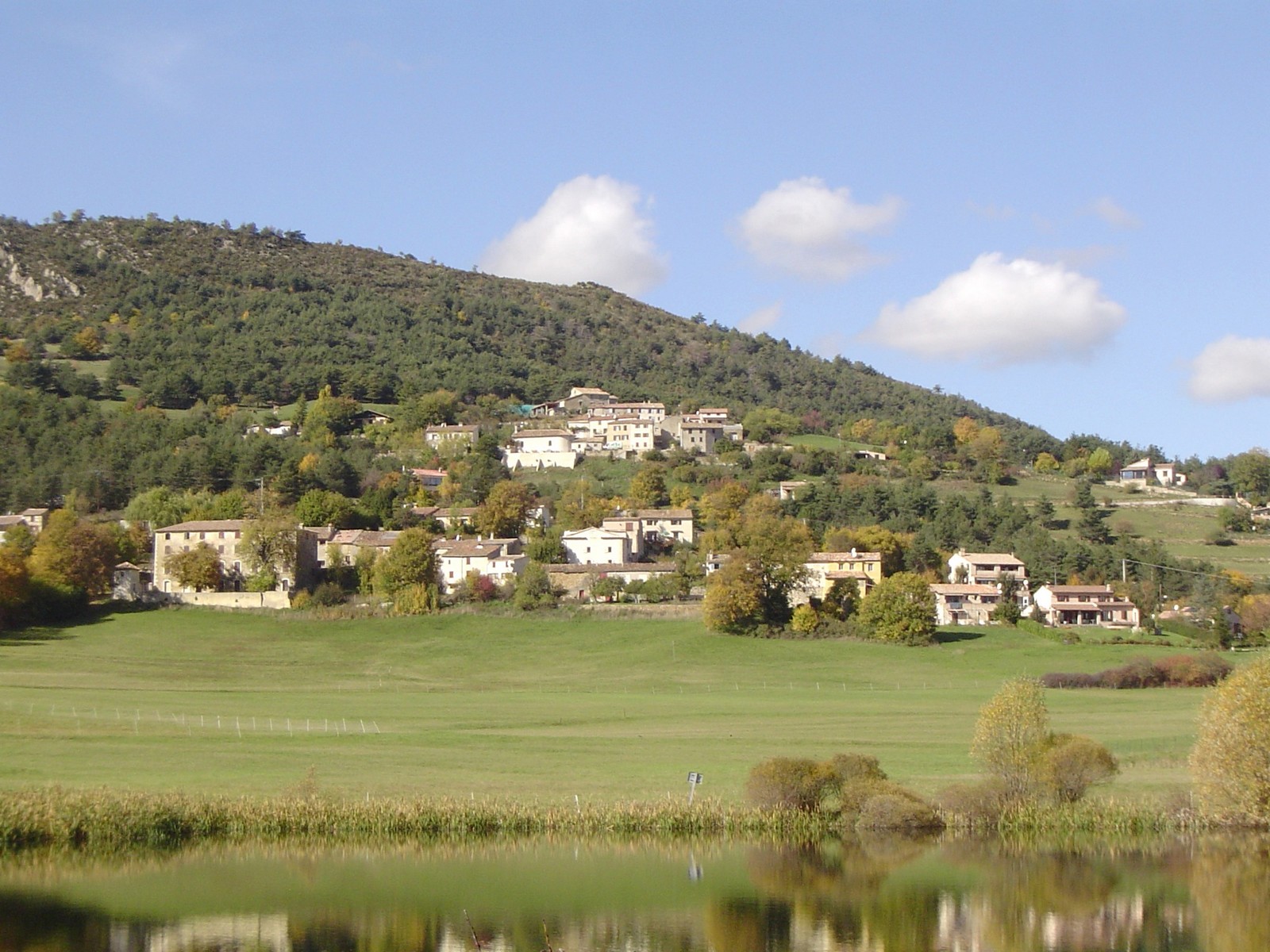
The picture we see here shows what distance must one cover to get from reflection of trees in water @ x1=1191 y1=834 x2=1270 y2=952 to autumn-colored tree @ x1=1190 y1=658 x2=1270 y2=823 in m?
0.89

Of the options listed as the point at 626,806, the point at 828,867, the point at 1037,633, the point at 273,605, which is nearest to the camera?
the point at 828,867

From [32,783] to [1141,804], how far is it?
2968cm

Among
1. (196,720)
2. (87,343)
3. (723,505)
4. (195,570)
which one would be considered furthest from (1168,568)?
(87,343)

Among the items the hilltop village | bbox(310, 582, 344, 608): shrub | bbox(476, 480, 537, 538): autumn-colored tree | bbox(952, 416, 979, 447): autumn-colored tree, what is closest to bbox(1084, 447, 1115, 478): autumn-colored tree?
bbox(952, 416, 979, 447): autumn-colored tree

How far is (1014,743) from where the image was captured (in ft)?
128

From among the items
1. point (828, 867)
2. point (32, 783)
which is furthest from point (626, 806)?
point (32, 783)

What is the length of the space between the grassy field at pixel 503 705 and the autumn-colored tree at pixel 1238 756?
117 inches

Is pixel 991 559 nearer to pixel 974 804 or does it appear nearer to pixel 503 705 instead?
pixel 503 705

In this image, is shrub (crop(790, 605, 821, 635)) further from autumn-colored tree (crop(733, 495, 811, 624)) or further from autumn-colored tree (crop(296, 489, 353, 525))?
autumn-colored tree (crop(296, 489, 353, 525))

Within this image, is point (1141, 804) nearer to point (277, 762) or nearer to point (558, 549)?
point (277, 762)

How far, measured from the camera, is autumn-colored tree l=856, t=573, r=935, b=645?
84125mm

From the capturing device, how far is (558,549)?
110m

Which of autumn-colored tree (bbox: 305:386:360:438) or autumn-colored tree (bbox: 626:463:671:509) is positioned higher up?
autumn-colored tree (bbox: 305:386:360:438)

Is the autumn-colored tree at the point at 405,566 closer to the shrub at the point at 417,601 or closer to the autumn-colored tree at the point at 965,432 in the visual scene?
the shrub at the point at 417,601
